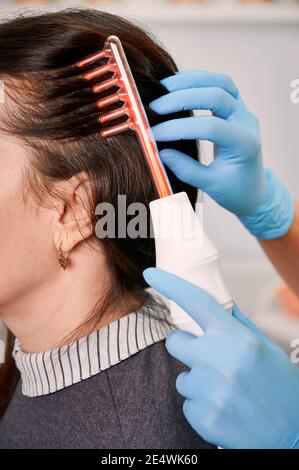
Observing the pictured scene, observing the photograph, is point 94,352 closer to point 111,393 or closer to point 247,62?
point 111,393

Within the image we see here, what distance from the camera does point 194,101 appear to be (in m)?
0.85

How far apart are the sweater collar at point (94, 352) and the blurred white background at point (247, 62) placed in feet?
2.84

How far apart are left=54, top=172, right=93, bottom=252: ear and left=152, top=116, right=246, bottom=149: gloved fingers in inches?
5.9

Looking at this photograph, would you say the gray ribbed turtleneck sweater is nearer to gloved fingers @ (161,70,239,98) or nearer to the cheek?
the cheek

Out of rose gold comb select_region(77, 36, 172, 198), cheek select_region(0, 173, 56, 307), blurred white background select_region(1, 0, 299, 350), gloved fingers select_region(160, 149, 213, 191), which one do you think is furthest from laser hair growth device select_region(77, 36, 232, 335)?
blurred white background select_region(1, 0, 299, 350)

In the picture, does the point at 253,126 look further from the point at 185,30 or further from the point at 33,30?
the point at 185,30

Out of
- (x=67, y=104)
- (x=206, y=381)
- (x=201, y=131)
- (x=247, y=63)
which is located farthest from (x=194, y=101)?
(x=247, y=63)

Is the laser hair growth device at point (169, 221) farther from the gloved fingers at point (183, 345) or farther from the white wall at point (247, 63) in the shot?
the white wall at point (247, 63)

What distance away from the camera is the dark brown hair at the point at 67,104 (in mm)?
843

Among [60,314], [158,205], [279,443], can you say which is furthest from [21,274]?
[279,443]

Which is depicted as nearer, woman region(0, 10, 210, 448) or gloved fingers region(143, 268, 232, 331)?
gloved fingers region(143, 268, 232, 331)

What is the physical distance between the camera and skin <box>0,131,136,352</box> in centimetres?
86

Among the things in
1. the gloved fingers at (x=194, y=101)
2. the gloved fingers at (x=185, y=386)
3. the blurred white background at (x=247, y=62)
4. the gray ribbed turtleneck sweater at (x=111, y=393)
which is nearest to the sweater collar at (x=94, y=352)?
the gray ribbed turtleneck sweater at (x=111, y=393)

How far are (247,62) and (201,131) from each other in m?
1.22
